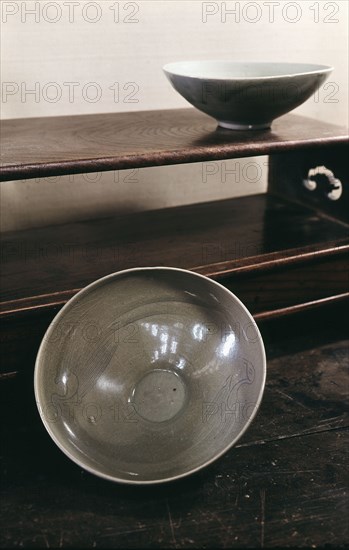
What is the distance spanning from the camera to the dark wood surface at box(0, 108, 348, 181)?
0.94 meters

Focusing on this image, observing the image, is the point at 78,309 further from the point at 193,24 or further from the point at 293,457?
the point at 193,24

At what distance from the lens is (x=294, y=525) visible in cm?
84

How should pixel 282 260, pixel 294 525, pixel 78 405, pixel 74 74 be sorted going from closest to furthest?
1. pixel 294 525
2. pixel 78 405
3. pixel 282 260
4. pixel 74 74

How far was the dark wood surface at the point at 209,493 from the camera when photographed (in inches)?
32.4

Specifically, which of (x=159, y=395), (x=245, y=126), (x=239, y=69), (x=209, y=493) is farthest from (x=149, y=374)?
(x=239, y=69)

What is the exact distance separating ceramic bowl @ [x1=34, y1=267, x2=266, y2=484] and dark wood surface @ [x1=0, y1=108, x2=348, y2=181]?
18cm

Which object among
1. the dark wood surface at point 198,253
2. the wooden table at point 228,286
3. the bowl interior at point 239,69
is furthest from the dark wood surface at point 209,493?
the bowl interior at point 239,69

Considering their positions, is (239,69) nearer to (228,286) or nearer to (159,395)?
(228,286)

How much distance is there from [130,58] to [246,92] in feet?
1.30

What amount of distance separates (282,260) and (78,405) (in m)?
0.45

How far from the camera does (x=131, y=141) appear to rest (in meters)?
1.06

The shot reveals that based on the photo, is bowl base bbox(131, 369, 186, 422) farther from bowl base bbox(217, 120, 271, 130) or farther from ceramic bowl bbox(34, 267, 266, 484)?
bowl base bbox(217, 120, 271, 130)

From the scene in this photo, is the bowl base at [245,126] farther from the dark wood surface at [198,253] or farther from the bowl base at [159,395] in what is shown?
the bowl base at [159,395]

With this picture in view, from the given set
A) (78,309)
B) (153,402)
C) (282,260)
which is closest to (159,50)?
(282,260)
